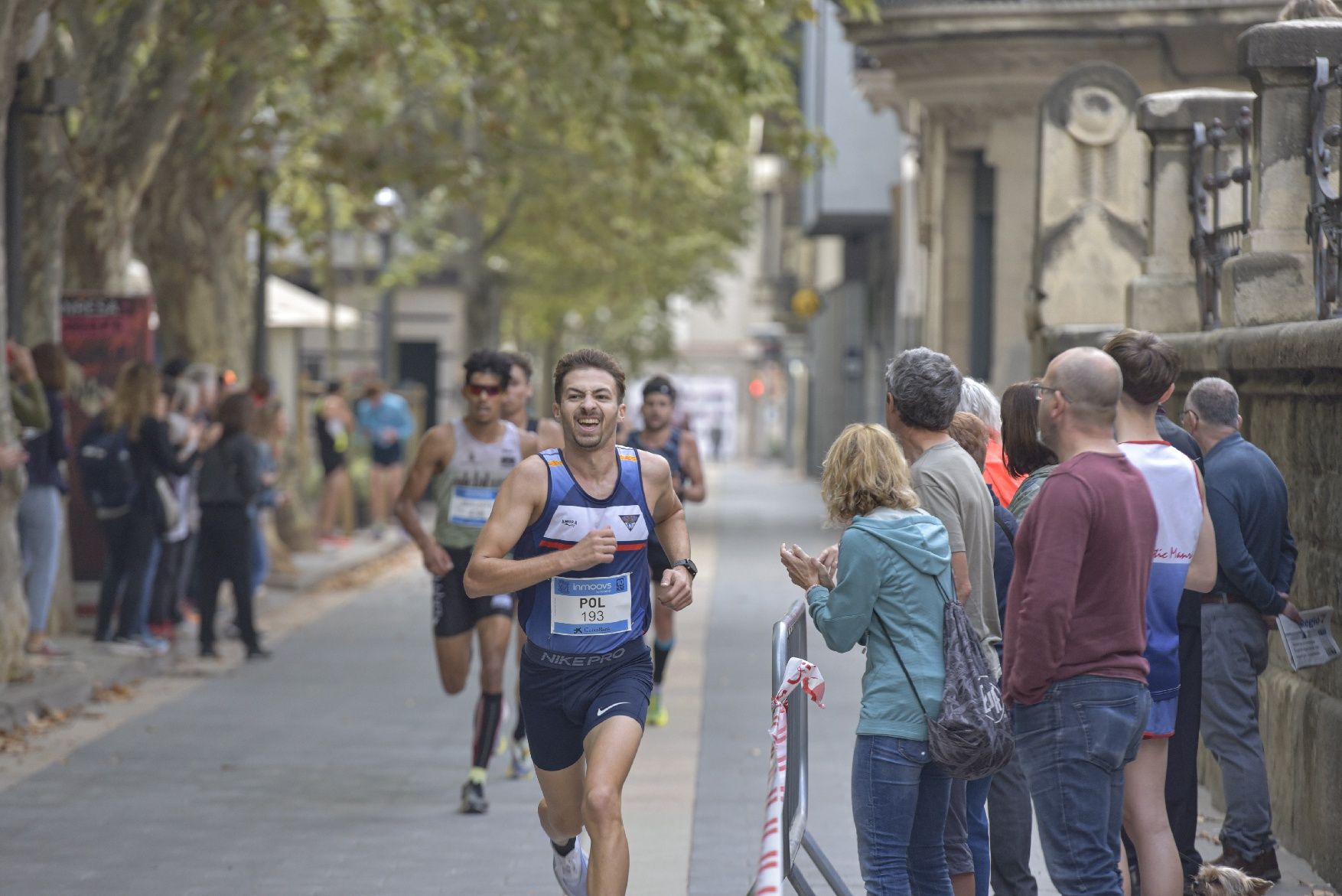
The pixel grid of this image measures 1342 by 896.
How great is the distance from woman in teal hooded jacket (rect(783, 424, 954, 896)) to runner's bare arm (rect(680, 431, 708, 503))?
19.5ft

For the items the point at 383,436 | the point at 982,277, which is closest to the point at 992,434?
the point at 982,277

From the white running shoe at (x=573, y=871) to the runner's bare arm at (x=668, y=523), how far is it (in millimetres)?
814

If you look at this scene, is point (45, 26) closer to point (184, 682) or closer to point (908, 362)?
point (184, 682)

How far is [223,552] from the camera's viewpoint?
13531mm

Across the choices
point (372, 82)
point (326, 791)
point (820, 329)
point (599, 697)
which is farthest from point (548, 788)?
point (820, 329)

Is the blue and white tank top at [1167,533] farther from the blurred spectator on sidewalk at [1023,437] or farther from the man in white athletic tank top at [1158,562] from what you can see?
the blurred spectator on sidewalk at [1023,437]

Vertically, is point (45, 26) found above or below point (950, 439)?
above

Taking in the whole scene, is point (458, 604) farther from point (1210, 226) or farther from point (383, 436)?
point (383, 436)

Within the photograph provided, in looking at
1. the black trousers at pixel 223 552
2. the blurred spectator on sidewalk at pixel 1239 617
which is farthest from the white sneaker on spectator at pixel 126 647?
the blurred spectator on sidewalk at pixel 1239 617

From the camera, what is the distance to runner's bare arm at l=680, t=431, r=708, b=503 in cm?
1135

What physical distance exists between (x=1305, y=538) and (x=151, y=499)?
26.3 ft

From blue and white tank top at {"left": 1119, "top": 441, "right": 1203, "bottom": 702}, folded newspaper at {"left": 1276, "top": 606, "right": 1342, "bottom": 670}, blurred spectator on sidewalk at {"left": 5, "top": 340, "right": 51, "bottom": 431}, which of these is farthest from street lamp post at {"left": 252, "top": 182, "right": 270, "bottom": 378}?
blue and white tank top at {"left": 1119, "top": 441, "right": 1203, "bottom": 702}

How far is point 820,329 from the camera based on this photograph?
1940 inches

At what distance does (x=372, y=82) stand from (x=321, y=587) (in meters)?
7.85
